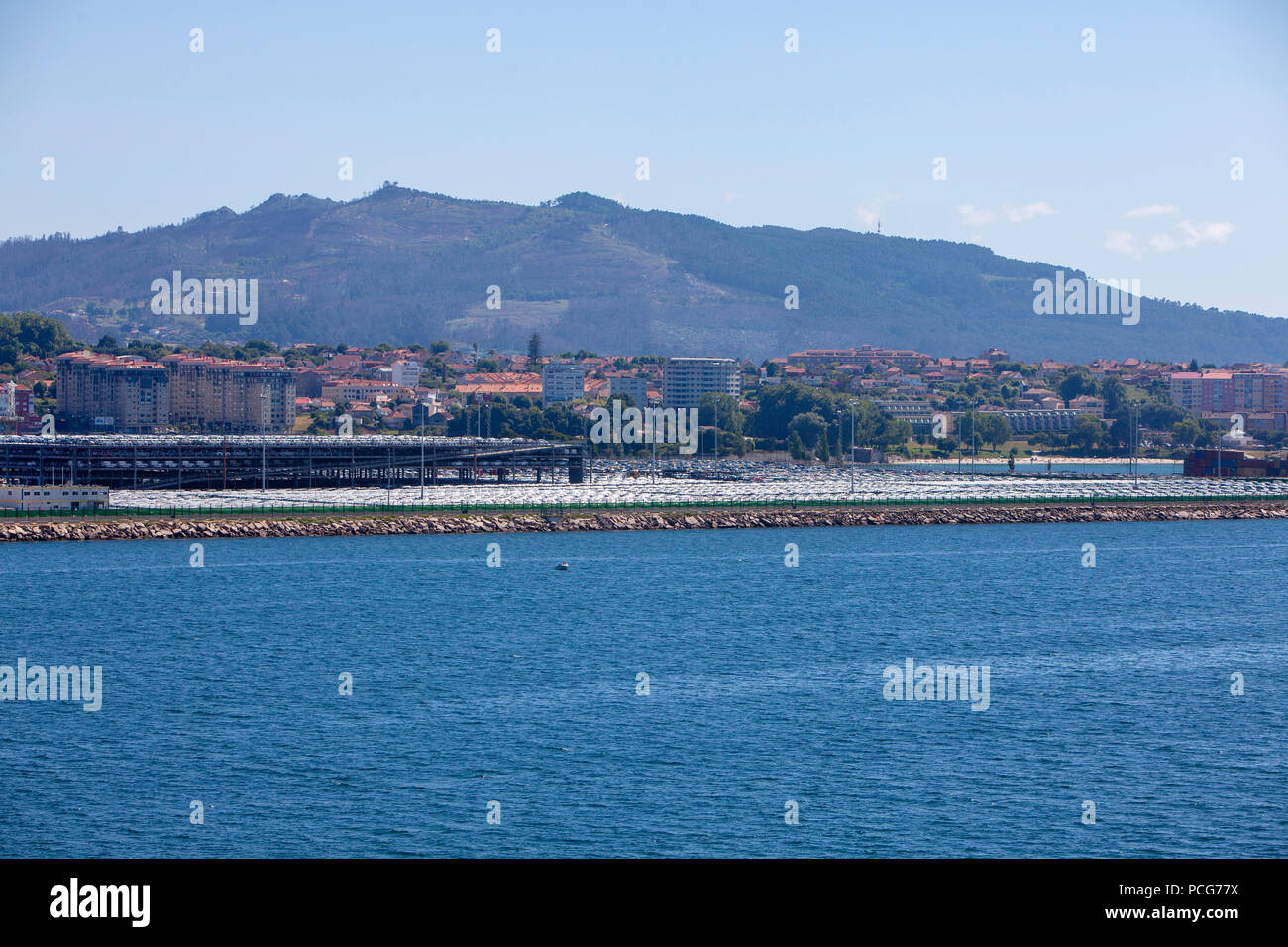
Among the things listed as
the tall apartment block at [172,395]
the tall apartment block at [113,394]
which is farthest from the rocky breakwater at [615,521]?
the tall apartment block at [113,394]

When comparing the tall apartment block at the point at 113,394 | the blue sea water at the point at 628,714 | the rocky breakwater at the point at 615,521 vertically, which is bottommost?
the blue sea water at the point at 628,714

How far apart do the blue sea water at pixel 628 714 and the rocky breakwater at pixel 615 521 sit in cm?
321

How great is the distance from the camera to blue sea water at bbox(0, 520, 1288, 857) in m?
18.8

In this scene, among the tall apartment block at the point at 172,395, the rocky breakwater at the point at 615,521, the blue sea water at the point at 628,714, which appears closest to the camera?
the blue sea water at the point at 628,714

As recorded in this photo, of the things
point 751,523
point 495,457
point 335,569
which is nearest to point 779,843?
point 335,569

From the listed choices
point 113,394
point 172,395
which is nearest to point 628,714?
point 113,394

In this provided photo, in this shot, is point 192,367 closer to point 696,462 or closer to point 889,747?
point 696,462

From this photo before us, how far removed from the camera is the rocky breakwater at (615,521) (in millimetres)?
57125

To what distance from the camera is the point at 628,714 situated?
87.5 ft

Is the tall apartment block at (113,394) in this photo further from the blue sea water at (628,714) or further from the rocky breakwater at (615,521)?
the blue sea water at (628,714)

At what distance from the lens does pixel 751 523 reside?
69.4 m

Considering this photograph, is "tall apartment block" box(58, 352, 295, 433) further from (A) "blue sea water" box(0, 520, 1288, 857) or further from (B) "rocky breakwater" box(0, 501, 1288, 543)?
(A) "blue sea water" box(0, 520, 1288, 857)

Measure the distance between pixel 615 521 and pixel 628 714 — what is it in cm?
3961
